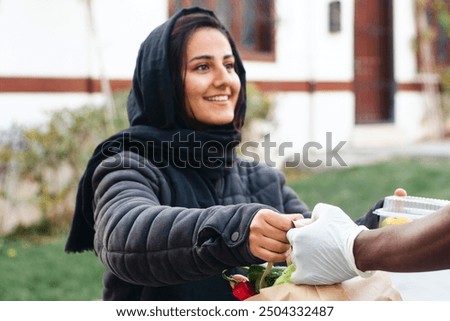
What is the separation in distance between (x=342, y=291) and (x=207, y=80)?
0.83 m

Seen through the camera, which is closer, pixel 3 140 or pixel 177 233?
pixel 177 233

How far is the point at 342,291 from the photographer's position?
147 centimetres

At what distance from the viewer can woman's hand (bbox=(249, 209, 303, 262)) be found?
4.66ft

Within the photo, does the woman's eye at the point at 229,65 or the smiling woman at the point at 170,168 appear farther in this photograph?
the woman's eye at the point at 229,65

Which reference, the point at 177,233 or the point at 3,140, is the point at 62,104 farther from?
the point at 177,233

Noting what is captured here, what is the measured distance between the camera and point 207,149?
2.08 metres

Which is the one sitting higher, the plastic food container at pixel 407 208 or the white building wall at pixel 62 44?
the white building wall at pixel 62 44

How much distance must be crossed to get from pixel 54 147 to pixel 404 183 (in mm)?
3468

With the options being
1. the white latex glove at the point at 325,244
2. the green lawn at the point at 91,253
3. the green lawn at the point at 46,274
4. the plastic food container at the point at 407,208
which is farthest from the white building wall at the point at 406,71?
the white latex glove at the point at 325,244

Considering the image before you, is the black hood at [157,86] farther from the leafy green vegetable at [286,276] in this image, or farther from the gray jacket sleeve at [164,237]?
the leafy green vegetable at [286,276]

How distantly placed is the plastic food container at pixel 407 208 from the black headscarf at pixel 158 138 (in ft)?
1.74

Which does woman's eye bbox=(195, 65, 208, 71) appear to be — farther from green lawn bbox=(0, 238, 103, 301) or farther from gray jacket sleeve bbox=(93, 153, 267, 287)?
green lawn bbox=(0, 238, 103, 301)

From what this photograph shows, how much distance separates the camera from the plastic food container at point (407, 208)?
5.16 feet

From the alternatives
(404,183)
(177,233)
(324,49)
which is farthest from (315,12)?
(177,233)
